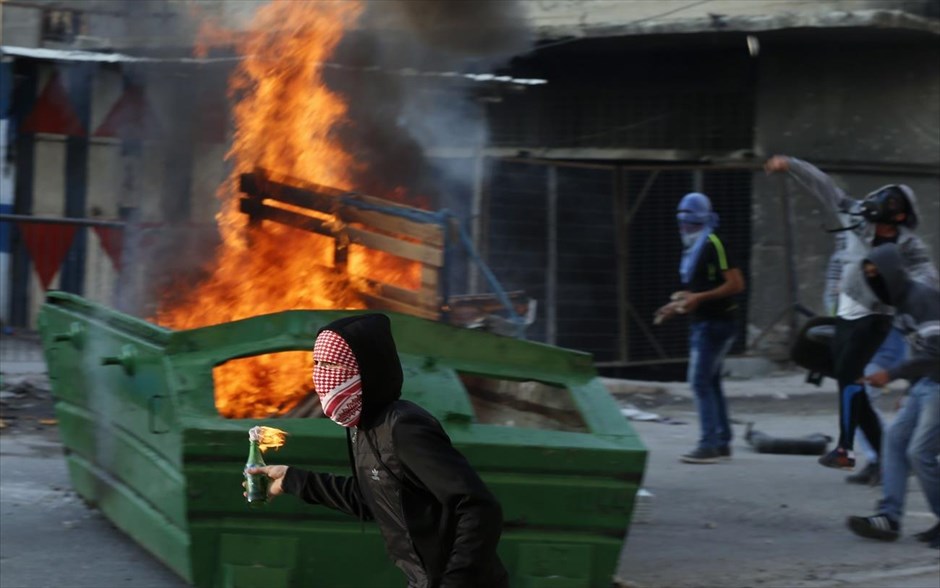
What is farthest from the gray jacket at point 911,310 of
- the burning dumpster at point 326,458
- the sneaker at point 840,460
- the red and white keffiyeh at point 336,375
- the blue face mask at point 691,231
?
the red and white keffiyeh at point 336,375

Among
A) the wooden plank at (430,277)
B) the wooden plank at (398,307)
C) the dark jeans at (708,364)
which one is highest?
the wooden plank at (430,277)

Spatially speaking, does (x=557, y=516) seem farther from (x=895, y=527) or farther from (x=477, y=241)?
(x=477, y=241)

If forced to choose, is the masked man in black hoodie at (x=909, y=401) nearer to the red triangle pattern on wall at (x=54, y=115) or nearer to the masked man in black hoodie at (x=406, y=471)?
the masked man in black hoodie at (x=406, y=471)

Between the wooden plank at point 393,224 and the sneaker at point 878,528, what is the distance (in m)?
2.51

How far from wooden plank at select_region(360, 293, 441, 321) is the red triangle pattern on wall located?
7.77 m

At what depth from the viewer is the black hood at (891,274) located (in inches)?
261

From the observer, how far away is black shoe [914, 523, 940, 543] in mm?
6715

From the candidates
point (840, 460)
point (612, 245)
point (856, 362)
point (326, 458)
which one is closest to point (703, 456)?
point (840, 460)

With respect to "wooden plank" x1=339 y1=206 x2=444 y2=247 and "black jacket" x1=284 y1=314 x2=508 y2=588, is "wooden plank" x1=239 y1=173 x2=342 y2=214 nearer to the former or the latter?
"wooden plank" x1=339 y1=206 x2=444 y2=247

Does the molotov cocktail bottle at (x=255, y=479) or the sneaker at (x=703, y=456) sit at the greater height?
the molotov cocktail bottle at (x=255, y=479)

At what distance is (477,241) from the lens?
1340 cm

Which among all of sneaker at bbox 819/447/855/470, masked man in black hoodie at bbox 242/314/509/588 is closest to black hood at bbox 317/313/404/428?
masked man in black hoodie at bbox 242/314/509/588

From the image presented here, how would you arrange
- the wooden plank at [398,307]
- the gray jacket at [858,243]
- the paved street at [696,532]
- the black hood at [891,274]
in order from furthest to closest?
the gray jacket at [858,243], the wooden plank at [398,307], the black hood at [891,274], the paved street at [696,532]

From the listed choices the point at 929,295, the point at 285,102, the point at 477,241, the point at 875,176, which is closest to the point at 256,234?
the point at 285,102
